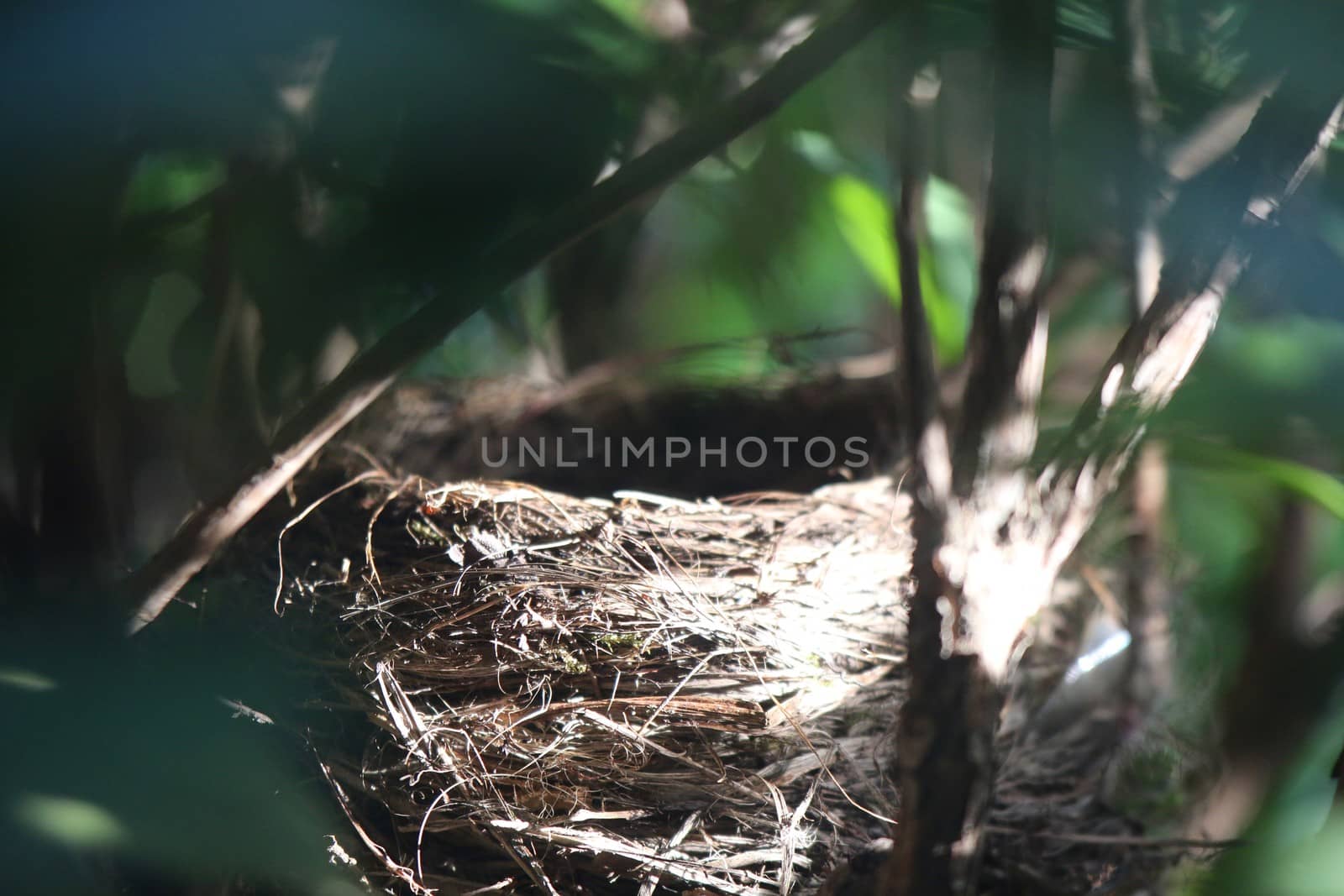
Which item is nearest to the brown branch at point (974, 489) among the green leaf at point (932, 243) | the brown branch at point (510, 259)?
the brown branch at point (510, 259)

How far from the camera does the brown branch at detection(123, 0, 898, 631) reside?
21.5 inches

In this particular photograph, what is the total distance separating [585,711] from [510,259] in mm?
282

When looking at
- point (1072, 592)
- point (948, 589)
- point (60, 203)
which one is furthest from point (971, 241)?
point (60, 203)

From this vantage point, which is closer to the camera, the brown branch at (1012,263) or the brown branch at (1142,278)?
the brown branch at (1012,263)

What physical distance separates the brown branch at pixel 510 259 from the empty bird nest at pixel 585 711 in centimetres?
10

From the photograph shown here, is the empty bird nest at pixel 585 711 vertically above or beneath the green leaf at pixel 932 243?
beneath

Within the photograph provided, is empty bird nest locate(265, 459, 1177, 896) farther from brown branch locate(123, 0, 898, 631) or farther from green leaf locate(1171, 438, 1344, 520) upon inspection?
green leaf locate(1171, 438, 1344, 520)

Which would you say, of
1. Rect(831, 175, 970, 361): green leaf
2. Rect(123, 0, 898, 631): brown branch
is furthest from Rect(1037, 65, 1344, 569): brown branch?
Rect(831, 175, 970, 361): green leaf

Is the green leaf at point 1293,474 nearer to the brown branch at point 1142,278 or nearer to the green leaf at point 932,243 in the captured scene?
the brown branch at point 1142,278

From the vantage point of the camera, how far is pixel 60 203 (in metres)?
0.52

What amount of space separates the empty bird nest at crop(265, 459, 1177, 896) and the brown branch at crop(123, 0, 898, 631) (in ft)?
0.31

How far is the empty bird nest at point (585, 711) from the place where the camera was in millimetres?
583

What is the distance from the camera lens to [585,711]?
59 centimetres

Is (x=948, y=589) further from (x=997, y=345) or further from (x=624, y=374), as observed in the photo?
(x=624, y=374)
